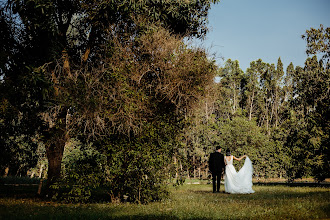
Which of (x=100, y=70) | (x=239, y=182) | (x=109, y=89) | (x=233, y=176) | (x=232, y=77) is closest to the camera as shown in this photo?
(x=109, y=89)

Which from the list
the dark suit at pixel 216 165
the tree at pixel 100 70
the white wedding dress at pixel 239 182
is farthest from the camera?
the dark suit at pixel 216 165

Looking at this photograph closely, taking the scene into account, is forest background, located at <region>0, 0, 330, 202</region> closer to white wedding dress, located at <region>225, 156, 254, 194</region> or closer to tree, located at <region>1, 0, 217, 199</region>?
tree, located at <region>1, 0, 217, 199</region>

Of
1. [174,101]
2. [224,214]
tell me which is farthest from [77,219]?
[174,101]

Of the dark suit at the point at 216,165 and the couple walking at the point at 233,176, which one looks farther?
the dark suit at the point at 216,165

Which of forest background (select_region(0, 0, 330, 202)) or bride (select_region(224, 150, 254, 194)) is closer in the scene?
forest background (select_region(0, 0, 330, 202))

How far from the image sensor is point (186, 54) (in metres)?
11.9

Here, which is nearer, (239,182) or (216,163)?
(239,182)

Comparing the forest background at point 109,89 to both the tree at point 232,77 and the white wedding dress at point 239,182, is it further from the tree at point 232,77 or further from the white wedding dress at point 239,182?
the tree at point 232,77

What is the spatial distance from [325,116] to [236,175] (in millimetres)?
9113

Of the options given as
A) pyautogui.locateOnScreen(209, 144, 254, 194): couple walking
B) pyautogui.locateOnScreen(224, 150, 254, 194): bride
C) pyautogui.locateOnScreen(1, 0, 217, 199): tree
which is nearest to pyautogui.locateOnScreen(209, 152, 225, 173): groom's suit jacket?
pyautogui.locateOnScreen(209, 144, 254, 194): couple walking

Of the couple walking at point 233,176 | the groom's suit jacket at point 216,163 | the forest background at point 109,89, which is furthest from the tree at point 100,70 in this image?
the couple walking at point 233,176

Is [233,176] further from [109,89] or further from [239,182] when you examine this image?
[109,89]

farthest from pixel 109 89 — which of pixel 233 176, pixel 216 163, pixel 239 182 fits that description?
pixel 239 182

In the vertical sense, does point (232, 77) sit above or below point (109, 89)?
above
